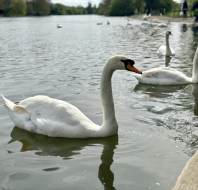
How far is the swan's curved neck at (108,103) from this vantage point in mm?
7246

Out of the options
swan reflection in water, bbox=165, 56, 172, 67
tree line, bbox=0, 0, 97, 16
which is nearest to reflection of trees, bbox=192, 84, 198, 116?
swan reflection in water, bbox=165, 56, 172, 67

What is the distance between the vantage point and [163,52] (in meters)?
19.8

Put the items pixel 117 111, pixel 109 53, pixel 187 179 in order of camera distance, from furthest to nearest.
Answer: pixel 109 53, pixel 117 111, pixel 187 179

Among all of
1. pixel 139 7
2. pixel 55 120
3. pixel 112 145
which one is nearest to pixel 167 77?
pixel 112 145

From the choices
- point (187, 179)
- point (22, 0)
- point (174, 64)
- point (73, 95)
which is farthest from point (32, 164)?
point (22, 0)

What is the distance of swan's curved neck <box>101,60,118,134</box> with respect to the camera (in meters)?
7.25

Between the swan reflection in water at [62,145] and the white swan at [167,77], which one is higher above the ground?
the white swan at [167,77]

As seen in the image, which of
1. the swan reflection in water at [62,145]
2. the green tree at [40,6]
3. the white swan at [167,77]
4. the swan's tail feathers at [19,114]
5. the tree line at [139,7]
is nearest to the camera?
the swan reflection in water at [62,145]

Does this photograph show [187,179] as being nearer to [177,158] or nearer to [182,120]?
[177,158]

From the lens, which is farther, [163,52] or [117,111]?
[163,52]

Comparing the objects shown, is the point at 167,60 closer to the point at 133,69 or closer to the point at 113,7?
the point at 133,69

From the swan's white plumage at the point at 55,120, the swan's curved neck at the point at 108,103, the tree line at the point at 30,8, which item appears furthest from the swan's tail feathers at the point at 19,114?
the tree line at the point at 30,8

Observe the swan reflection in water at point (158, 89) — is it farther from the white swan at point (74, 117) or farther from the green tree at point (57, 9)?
the green tree at point (57, 9)

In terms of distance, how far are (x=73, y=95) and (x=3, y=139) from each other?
141 inches
